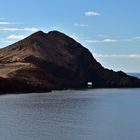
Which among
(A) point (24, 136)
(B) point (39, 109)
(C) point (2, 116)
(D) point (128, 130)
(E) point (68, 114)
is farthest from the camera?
(B) point (39, 109)

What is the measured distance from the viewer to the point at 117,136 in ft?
263

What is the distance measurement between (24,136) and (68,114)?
1413 inches

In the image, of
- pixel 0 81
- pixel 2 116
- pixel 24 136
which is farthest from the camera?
pixel 0 81

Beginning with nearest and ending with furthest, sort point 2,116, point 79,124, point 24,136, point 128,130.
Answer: point 24,136 → point 128,130 → point 79,124 → point 2,116

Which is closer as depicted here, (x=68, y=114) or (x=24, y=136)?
(x=24, y=136)

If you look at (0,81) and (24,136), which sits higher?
(0,81)

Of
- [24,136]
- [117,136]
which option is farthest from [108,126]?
[24,136]

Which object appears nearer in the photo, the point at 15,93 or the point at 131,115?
the point at 131,115

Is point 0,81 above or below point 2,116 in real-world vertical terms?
above

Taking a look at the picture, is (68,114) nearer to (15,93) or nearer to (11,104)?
(11,104)

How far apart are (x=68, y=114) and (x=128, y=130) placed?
28.8 metres

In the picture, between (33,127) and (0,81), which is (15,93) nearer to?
(0,81)

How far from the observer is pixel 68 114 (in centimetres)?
11394

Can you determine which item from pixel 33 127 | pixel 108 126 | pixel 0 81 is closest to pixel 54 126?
pixel 33 127
